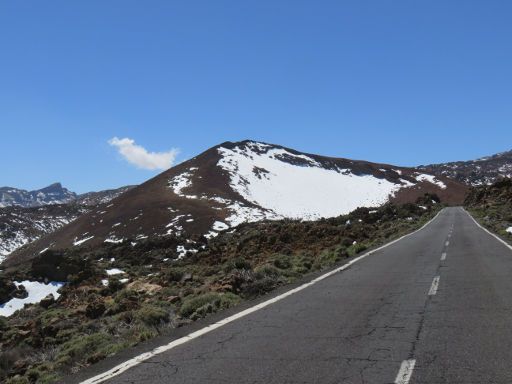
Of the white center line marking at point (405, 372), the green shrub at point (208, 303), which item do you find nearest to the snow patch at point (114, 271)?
the green shrub at point (208, 303)

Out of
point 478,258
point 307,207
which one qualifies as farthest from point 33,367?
point 307,207

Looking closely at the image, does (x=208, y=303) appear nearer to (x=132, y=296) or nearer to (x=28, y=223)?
(x=132, y=296)

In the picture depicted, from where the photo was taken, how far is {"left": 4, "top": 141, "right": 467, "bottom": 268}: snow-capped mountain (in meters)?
74.5

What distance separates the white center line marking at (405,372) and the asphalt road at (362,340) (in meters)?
0.01

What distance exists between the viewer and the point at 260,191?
98875 millimetres

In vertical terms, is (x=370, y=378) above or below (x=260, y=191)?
below

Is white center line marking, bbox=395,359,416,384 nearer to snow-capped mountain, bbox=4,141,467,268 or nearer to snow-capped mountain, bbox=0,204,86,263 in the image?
snow-capped mountain, bbox=4,141,467,268

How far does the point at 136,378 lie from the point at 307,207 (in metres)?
89.4

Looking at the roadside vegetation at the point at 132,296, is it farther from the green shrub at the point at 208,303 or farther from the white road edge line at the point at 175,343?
the white road edge line at the point at 175,343

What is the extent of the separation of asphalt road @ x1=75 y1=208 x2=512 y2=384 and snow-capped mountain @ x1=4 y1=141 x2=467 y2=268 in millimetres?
52151

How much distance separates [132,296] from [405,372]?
435 inches

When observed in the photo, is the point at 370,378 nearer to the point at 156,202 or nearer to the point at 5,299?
the point at 5,299

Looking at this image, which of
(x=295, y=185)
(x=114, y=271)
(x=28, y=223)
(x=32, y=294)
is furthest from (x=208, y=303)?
(x=28, y=223)

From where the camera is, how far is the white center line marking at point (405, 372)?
5012mm
